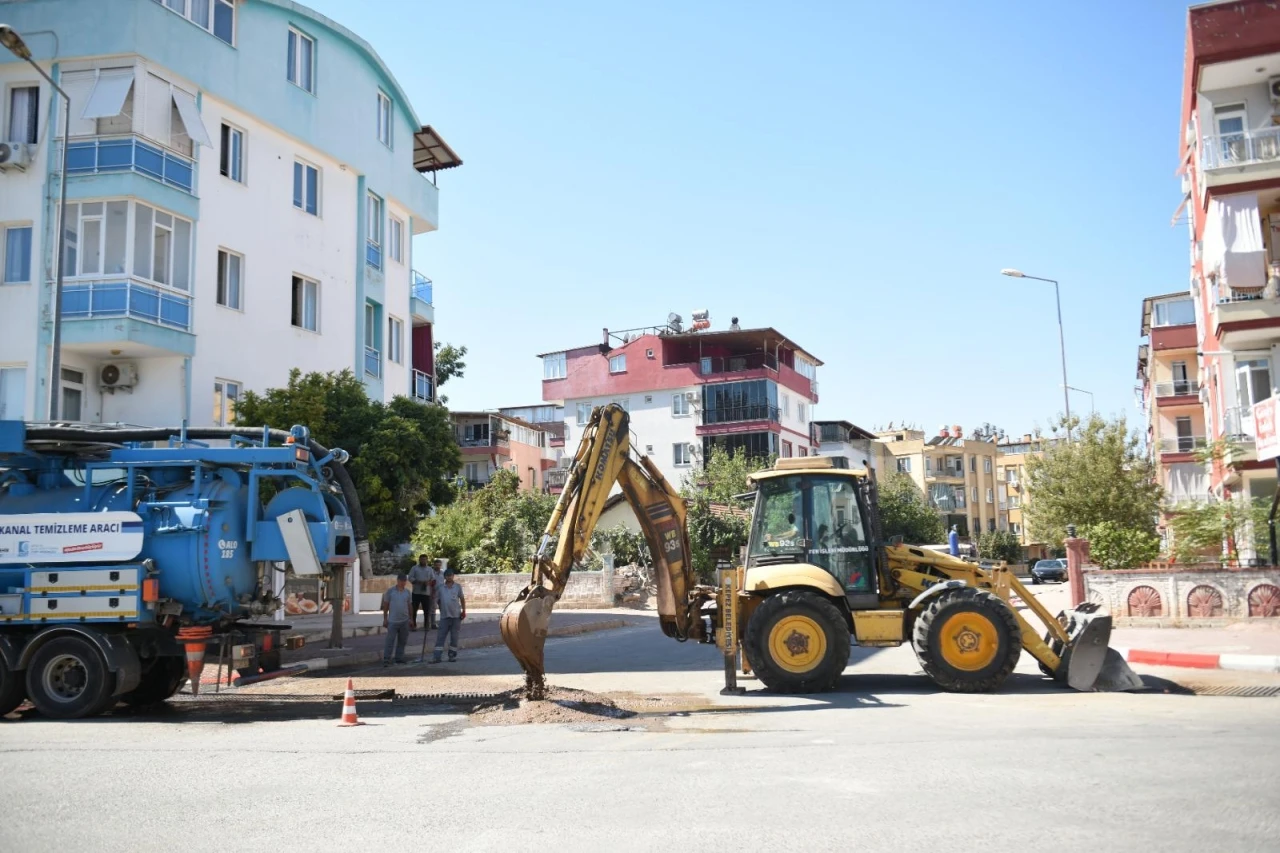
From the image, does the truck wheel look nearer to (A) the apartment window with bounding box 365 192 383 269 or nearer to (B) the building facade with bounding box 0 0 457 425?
(B) the building facade with bounding box 0 0 457 425

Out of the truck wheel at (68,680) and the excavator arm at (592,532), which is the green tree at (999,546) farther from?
the truck wheel at (68,680)

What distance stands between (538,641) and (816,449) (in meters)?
59.2

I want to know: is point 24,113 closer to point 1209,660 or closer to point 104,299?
point 104,299

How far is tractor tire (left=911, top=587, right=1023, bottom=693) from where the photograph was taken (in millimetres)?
12633

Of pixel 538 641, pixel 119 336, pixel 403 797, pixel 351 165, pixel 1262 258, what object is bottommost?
pixel 403 797

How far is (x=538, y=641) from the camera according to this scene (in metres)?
11.8

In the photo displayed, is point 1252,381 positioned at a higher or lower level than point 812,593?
higher

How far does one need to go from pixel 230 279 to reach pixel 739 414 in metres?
38.6

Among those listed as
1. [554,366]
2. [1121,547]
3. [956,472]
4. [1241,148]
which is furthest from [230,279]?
[956,472]

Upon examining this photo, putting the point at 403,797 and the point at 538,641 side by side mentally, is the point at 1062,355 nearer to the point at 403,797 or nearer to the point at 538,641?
the point at 538,641

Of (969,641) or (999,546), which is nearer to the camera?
(969,641)

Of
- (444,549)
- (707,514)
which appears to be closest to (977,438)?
(707,514)

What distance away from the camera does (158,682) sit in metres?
13.7

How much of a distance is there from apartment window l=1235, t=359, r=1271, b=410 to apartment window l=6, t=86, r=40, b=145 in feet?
102
